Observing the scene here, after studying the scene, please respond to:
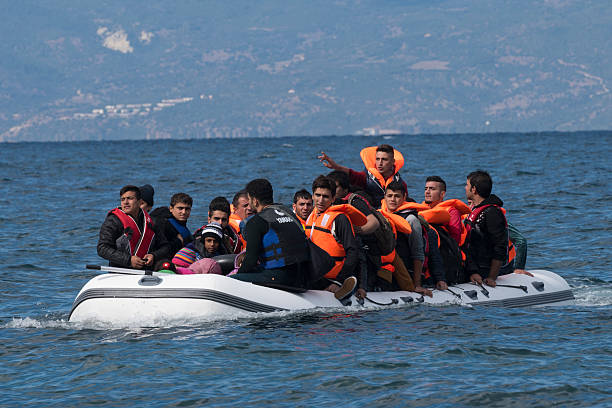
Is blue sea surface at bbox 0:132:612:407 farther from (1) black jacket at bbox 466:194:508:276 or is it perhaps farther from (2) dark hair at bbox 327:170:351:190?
(2) dark hair at bbox 327:170:351:190

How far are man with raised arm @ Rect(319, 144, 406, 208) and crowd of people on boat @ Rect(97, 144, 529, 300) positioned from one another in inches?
0.6

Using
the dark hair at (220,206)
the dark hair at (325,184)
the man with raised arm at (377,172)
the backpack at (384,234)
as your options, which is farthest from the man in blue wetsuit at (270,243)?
the man with raised arm at (377,172)

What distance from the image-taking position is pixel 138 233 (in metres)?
10.5

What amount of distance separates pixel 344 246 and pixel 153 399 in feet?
9.34

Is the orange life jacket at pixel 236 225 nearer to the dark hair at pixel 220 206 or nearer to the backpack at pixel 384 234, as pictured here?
the dark hair at pixel 220 206

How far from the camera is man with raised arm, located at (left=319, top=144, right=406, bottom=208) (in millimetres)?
11430

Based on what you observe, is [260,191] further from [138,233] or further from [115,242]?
[115,242]

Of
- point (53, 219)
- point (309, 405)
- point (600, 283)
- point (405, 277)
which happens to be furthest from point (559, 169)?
point (309, 405)

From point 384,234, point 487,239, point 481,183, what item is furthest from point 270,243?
point 487,239

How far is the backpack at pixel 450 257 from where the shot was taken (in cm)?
1087

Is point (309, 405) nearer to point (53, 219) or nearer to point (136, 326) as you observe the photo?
point (136, 326)

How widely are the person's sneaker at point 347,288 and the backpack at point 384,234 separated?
472 mm

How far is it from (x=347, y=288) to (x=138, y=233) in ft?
7.97

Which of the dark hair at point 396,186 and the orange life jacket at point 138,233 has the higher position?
the dark hair at point 396,186
